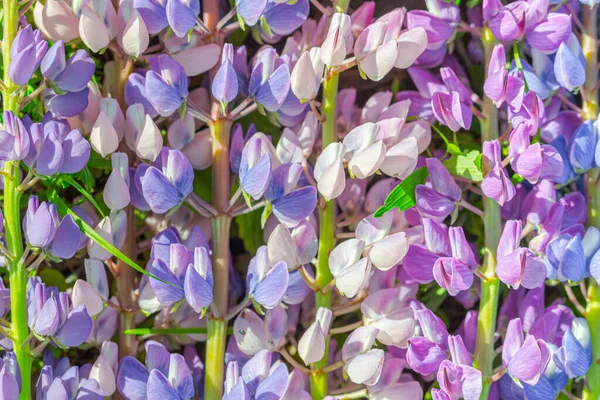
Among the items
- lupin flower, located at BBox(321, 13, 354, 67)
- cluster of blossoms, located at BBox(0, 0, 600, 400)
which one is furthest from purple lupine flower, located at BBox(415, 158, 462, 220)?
lupin flower, located at BBox(321, 13, 354, 67)

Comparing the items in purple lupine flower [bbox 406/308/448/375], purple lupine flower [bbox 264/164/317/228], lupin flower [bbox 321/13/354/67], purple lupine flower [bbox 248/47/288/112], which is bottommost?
purple lupine flower [bbox 406/308/448/375]

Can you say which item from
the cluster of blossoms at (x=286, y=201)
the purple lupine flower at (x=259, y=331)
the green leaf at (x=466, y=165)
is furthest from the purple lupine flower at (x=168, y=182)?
the green leaf at (x=466, y=165)

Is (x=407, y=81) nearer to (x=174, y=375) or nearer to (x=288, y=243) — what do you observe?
(x=288, y=243)

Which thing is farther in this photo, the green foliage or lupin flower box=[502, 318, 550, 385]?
the green foliage

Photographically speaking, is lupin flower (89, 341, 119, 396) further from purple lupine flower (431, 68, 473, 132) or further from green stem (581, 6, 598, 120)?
green stem (581, 6, 598, 120)

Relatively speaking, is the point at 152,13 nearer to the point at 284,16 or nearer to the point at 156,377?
the point at 284,16

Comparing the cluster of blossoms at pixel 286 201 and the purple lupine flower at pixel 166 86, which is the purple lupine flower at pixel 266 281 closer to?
the cluster of blossoms at pixel 286 201

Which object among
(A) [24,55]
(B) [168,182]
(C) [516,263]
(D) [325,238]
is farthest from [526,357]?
(A) [24,55]
